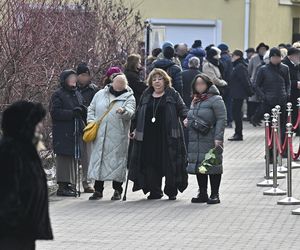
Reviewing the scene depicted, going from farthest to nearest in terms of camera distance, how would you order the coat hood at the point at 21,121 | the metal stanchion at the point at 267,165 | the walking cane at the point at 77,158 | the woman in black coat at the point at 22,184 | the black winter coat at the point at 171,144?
the metal stanchion at the point at 267,165
the walking cane at the point at 77,158
the black winter coat at the point at 171,144
the coat hood at the point at 21,121
the woman in black coat at the point at 22,184

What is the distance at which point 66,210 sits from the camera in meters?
14.9

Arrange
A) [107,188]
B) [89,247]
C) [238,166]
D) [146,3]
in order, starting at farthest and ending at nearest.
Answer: [146,3] < [238,166] < [107,188] < [89,247]

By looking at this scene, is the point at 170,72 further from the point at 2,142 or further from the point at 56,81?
the point at 2,142

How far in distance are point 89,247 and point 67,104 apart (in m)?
4.30

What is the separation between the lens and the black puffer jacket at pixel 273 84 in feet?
66.4

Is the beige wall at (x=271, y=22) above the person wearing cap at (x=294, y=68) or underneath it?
above

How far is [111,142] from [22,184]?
7.70 meters

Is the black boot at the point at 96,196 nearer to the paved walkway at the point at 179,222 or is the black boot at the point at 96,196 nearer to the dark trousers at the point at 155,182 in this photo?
the paved walkway at the point at 179,222

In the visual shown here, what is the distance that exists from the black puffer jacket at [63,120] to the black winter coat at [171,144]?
0.86m

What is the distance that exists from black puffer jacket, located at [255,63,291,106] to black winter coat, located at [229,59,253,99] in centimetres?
388

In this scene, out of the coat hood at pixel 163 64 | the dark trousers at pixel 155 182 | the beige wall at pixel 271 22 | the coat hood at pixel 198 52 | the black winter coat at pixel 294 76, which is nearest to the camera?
the dark trousers at pixel 155 182

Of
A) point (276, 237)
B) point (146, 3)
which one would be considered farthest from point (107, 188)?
point (146, 3)

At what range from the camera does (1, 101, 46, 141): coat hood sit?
815cm

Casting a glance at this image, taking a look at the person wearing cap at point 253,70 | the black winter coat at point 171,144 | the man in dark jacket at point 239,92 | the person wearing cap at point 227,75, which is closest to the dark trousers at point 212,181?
the black winter coat at point 171,144
